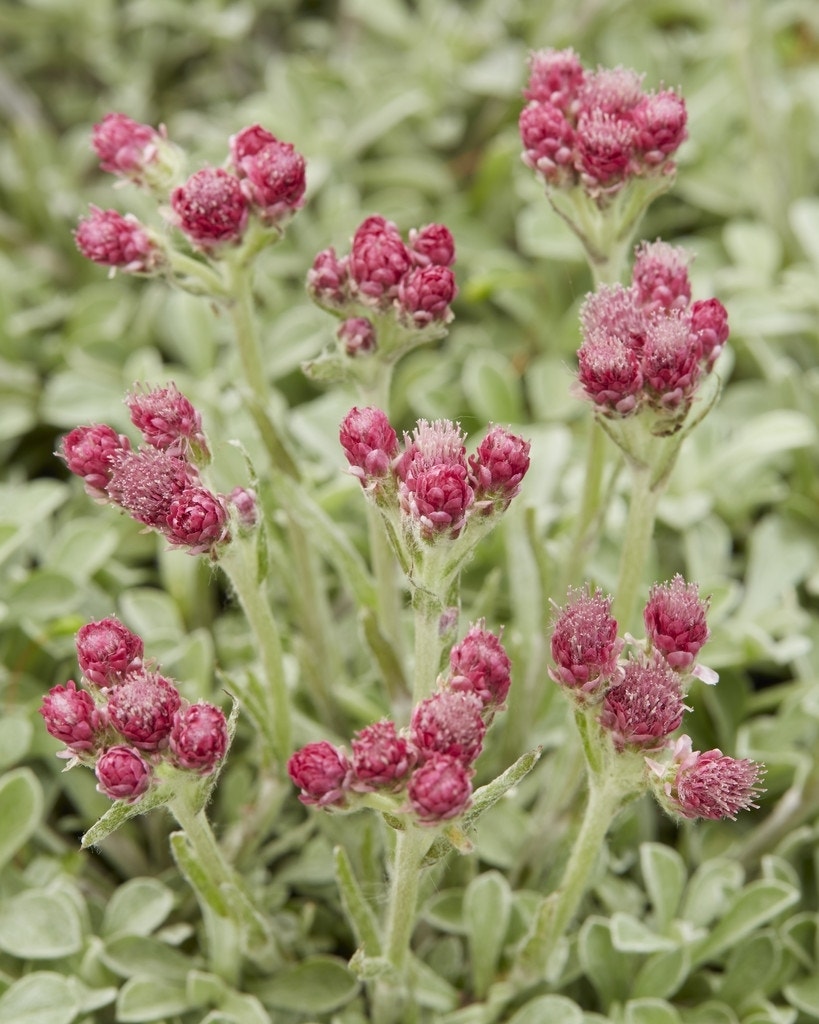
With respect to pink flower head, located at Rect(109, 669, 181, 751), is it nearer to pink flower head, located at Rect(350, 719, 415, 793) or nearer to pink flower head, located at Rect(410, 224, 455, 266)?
pink flower head, located at Rect(350, 719, 415, 793)

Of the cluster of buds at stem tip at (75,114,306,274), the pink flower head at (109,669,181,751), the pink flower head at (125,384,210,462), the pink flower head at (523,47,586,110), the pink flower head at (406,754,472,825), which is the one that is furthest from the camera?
the pink flower head at (523,47,586,110)

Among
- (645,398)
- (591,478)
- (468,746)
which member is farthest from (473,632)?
(591,478)

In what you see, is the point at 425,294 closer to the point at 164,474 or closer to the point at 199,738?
the point at 164,474

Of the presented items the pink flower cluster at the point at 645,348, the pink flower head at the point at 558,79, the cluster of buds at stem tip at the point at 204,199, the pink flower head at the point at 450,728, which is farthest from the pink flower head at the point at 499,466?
the pink flower head at the point at 558,79

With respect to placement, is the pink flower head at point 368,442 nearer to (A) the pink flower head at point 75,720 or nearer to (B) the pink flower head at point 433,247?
(B) the pink flower head at point 433,247

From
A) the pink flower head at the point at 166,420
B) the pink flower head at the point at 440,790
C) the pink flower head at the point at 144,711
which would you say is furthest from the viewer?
the pink flower head at the point at 166,420

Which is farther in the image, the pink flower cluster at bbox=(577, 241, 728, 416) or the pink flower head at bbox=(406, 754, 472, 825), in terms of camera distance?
the pink flower cluster at bbox=(577, 241, 728, 416)

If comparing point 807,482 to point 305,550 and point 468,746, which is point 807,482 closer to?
point 305,550

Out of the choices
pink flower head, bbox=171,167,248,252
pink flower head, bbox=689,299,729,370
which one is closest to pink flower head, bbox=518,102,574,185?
pink flower head, bbox=689,299,729,370
